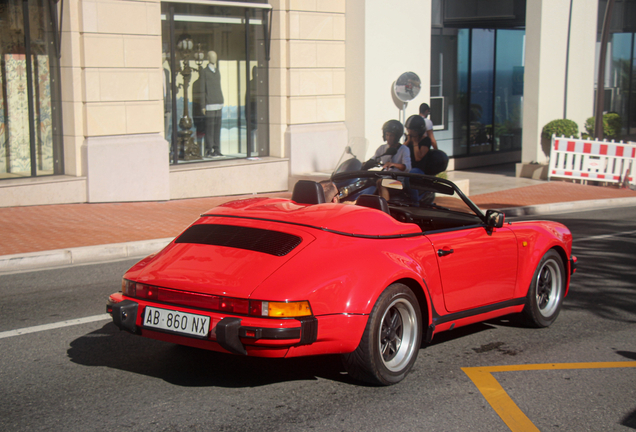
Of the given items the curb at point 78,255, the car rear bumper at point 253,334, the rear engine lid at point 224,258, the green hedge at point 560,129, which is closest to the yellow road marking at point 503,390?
the car rear bumper at point 253,334

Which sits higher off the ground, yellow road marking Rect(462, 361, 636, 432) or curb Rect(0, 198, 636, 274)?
curb Rect(0, 198, 636, 274)

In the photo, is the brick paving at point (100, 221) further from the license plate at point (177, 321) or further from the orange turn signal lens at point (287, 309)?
the orange turn signal lens at point (287, 309)

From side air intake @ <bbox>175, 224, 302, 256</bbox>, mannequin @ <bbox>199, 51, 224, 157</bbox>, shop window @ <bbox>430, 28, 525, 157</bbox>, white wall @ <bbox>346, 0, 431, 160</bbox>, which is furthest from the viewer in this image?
shop window @ <bbox>430, 28, 525, 157</bbox>

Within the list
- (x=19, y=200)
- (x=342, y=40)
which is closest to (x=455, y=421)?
(x=19, y=200)

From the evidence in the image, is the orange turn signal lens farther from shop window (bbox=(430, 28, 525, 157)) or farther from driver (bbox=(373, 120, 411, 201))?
shop window (bbox=(430, 28, 525, 157))

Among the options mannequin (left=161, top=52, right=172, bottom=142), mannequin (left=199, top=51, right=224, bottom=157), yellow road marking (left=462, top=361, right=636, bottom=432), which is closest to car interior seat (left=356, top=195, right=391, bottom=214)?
yellow road marking (left=462, top=361, right=636, bottom=432)

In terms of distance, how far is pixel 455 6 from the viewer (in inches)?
850

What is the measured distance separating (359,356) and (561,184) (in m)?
15.7

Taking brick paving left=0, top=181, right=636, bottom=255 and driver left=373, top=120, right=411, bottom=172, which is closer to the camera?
driver left=373, top=120, right=411, bottom=172

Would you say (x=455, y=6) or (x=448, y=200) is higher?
(x=455, y=6)

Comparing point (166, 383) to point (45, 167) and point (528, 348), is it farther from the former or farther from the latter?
point (45, 167)

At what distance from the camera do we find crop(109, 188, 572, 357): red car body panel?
14.1ft

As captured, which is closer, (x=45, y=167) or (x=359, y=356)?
(x=359, y=356)

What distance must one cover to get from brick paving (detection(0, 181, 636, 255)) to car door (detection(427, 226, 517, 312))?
596 centimetres
